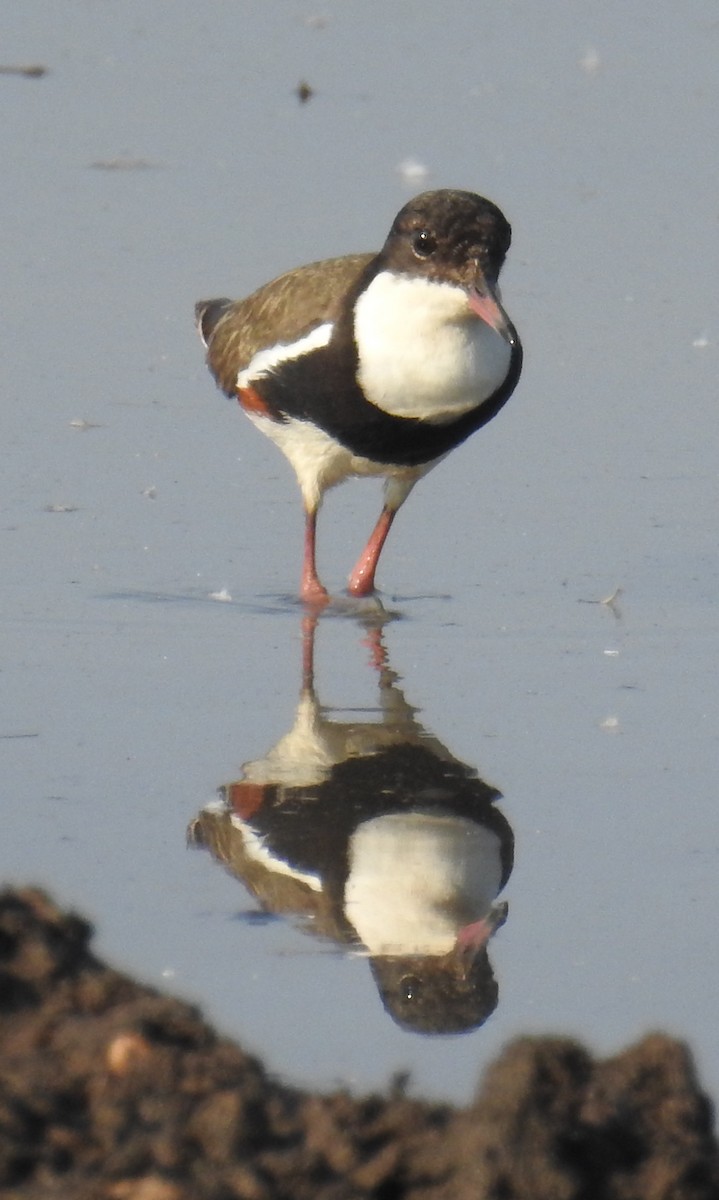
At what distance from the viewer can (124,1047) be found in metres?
3.65

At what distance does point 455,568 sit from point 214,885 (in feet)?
9.54

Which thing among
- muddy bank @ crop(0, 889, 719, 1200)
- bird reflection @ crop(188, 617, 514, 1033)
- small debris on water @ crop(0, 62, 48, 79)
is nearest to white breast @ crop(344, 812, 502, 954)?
bird reflection @ crop(188, 617, 514, 1033)

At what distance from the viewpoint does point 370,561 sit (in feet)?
26.5

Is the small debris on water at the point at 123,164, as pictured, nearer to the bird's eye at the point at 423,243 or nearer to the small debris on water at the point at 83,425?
the small debris on water at the point at 83,425

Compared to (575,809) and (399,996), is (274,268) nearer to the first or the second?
(575,809)

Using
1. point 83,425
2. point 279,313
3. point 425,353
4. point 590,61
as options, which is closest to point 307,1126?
point 425,353

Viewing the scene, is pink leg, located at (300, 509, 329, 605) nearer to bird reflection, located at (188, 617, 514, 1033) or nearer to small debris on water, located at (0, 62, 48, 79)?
bird reflection, located at (188, 617, 514, 1033)

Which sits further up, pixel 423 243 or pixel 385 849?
pixel 423 243

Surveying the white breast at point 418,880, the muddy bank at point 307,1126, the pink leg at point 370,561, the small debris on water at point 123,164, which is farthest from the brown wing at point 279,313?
the muddy bank at point 307,1126

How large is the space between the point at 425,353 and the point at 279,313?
818mm

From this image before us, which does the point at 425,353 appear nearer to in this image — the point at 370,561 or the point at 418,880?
the point at 370,561

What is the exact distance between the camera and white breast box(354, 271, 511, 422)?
7.75 metres

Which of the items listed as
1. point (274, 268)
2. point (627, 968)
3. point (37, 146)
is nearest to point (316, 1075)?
point (627, 968)

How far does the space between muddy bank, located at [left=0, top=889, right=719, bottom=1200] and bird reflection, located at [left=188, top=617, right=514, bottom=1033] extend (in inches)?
Answer: 41.0
